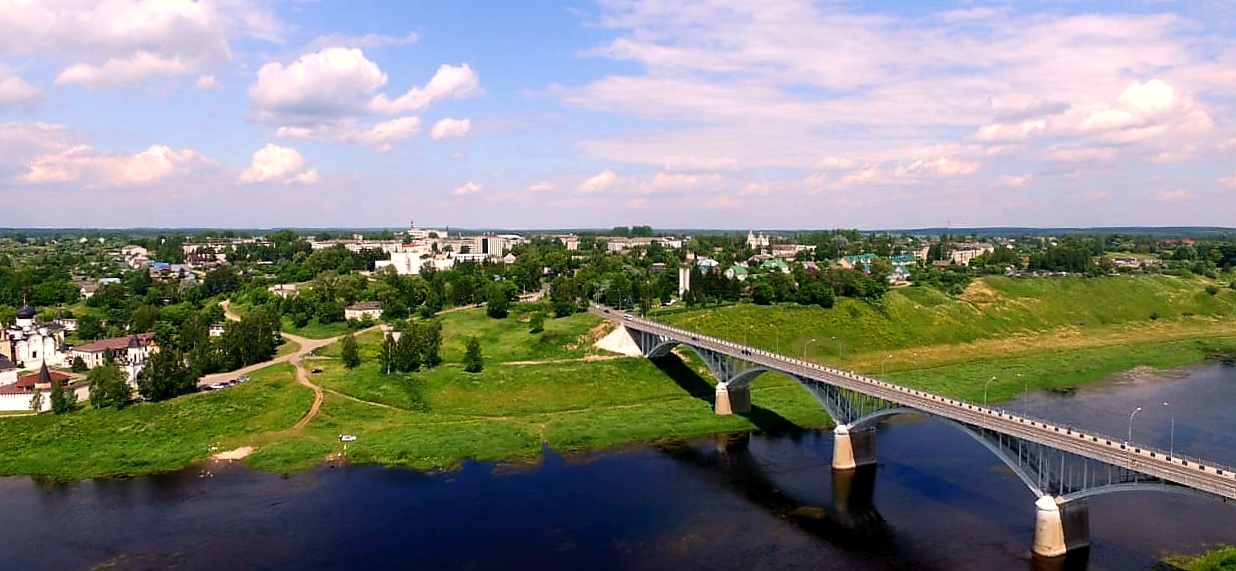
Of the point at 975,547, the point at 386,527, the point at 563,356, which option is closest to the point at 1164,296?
the point at 563,356

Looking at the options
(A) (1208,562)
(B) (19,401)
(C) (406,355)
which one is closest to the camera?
(A) (1208,562)

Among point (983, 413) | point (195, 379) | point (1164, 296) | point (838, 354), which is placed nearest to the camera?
point (983, 413)

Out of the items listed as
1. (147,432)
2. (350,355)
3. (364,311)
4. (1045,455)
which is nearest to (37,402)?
(147,432)

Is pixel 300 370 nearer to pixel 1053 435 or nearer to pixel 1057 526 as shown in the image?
→ pixel 1053 435

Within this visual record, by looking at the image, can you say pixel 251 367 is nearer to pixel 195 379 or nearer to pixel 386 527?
pixel 195 379

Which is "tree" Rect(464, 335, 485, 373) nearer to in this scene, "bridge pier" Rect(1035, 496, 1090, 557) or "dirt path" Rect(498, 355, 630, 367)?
"dirt path" Rect(498, 355, 630, 367)
